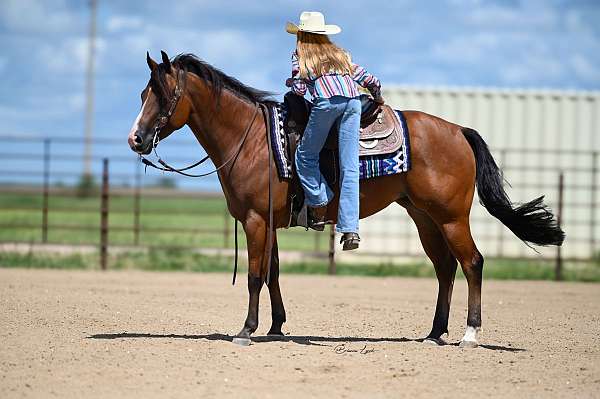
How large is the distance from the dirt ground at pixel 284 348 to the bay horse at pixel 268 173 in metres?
0.56

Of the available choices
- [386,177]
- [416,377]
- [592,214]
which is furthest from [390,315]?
[592,214]

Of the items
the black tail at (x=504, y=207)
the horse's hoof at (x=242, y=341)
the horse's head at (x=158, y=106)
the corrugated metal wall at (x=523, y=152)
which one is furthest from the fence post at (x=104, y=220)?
the black tail at (x=504, y=207)

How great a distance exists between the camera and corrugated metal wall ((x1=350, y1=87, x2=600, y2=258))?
1572 centimetres

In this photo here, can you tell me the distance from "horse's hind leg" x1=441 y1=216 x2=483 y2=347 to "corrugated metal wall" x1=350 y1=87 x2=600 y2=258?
8616 millimetres

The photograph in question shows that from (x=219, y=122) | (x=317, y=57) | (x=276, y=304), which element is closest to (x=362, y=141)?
(x=317, y=57)

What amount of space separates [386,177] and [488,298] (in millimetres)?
5014

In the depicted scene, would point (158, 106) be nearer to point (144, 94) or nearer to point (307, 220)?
point (144, 94)

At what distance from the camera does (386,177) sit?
683cm

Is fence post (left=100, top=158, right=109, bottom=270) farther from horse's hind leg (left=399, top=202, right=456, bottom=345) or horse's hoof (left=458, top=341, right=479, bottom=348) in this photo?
horse's hoof (left=458, top=341, right=479, bottom=348)

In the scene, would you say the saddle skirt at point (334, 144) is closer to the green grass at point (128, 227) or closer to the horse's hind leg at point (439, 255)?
the horse's hind leg at point (439, 255)

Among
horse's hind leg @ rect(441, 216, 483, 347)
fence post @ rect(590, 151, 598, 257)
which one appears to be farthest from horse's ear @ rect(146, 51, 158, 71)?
fence post @ rect(590, 151, 598, 257)

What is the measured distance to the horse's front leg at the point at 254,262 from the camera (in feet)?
21.6

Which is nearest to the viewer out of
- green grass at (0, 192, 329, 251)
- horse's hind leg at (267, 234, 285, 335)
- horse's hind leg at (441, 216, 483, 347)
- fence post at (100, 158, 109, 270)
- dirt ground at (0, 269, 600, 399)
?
dirt ground at (0, 269, 600, 399)

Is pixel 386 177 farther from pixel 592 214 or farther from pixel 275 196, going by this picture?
pixel 592 214
